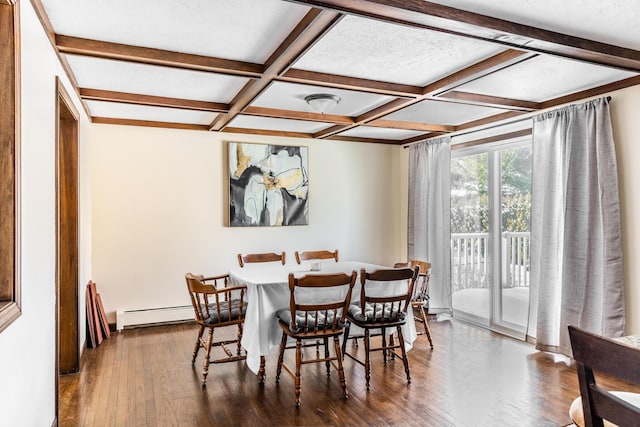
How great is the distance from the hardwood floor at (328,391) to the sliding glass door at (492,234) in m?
0.66

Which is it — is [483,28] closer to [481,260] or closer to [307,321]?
[307,321]

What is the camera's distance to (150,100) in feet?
12.8

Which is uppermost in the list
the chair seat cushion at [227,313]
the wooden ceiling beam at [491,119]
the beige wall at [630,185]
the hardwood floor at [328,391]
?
the wooden ceiling beam at [491,119]

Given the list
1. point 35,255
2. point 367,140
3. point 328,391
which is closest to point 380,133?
point 367,140

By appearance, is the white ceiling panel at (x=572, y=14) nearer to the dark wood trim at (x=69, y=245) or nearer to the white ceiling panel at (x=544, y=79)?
the white ceiling panel at (x=544, y=79)

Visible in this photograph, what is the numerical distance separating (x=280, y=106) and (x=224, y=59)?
1344 mm

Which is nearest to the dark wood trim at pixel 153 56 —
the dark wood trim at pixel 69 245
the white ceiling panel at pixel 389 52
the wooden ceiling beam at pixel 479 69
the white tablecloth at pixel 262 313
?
the white ceiling panel at pixel 389 52

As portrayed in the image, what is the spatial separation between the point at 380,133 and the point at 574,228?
8.85 feet

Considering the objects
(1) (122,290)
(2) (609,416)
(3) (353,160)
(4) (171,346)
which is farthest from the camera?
(3) (353,160)

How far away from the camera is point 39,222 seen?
2.21 metres

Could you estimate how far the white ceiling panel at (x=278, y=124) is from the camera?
15.9 feet

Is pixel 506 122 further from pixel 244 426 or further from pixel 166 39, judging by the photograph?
pixel 244 426

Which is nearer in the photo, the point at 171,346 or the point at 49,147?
the point at 49,147

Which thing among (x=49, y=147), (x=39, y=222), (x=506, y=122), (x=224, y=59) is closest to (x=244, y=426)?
(x=39, y=222)
